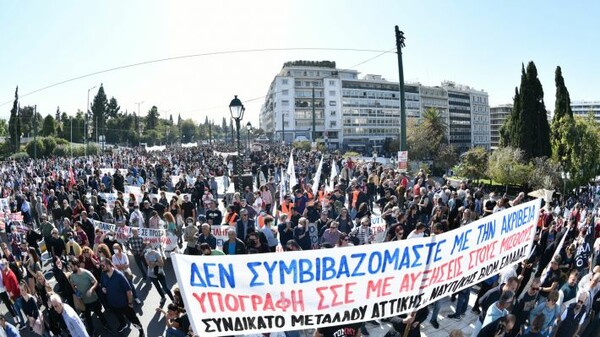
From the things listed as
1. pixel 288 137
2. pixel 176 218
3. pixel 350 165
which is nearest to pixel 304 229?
pixel 176 218

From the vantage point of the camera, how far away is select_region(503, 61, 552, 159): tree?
3816cm

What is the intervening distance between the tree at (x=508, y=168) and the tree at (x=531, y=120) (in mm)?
4149

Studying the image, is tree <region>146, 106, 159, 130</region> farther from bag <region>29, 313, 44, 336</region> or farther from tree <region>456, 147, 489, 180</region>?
bag <region>29, 313, 44, 336</region>

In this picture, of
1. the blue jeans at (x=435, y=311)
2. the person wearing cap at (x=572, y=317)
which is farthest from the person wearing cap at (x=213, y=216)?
the person wearing cap at (x=572, y=317)

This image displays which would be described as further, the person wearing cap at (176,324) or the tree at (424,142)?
the tree at (424,142)

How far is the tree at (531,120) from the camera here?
125 feet

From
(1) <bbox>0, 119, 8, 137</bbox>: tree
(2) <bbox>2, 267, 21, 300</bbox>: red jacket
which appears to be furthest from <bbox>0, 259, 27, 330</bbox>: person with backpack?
(1) <bbox>0, 119, 8, 137</bbox>: tree

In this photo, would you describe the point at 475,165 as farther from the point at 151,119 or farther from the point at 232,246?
the point at 151,119

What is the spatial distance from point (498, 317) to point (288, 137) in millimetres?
101294

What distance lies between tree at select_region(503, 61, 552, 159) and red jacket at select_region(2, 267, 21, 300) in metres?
37.3

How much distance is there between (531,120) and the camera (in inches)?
1510

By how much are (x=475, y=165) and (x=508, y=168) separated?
4224 millimetres

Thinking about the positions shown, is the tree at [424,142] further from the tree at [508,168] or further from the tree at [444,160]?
the tree at [508,168]

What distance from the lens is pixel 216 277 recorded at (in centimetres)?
461
